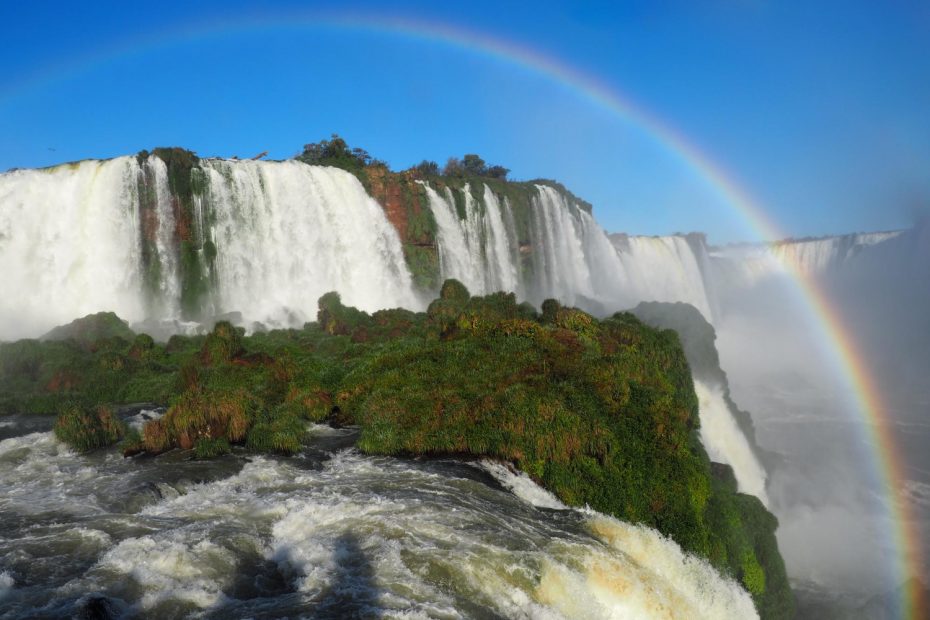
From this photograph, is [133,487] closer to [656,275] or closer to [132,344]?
[132,344]

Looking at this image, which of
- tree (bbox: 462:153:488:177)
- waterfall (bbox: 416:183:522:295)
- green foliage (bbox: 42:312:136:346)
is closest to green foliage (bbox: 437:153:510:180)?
tree (bbox: 462:153:488:177)

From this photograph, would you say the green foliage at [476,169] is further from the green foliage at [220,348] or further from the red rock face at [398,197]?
the green foliage at [220,348]

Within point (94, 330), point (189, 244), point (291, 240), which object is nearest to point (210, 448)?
point (94, 330)

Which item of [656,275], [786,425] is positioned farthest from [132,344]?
[656,275]

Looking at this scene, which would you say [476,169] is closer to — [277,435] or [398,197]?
[398,197]

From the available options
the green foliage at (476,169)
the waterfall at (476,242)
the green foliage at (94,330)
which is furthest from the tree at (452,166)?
the green foliage at (94,330)
